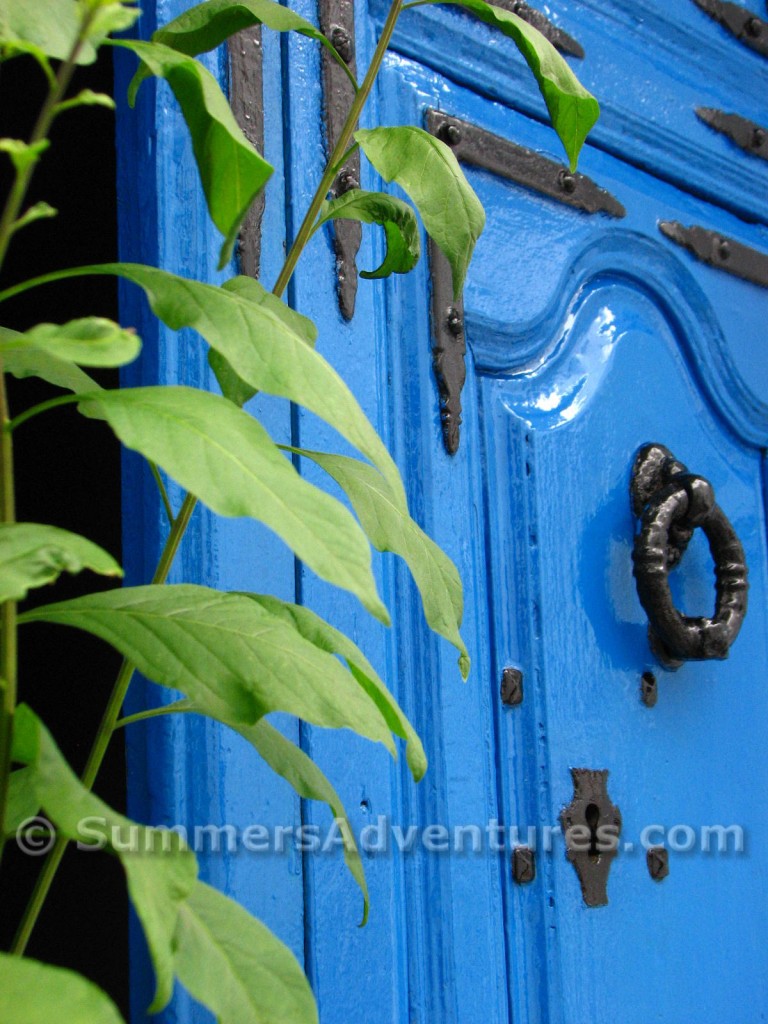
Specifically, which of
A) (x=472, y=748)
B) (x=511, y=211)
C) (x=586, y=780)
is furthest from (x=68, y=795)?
(x=511, y=211)

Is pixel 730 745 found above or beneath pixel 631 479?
beneath

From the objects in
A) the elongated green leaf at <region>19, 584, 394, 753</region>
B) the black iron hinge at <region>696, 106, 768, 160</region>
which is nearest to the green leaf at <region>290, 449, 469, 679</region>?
the elongated green leaf at <region>19, 584, 394, 753</region>

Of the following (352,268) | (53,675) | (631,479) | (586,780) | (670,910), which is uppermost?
(352,268)

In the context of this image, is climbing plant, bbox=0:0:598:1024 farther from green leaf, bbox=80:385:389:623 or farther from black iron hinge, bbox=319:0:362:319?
black iron hinge, bbox=319:0:362:319

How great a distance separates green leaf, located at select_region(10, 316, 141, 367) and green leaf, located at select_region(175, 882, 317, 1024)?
0.21 m

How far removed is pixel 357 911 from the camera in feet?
2.96

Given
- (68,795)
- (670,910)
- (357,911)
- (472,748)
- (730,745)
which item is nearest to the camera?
(68,795)

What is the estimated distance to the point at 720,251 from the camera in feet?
4.55

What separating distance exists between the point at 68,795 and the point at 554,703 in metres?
0.79

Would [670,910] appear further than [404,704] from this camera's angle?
Yes

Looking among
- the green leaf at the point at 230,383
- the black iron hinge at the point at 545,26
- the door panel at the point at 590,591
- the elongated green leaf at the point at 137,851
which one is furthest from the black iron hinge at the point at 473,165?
the elongated green leaf at the point at 137,851

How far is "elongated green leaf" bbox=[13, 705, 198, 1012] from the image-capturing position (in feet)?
1.11

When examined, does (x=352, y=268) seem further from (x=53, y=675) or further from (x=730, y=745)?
(x=730, y=745)

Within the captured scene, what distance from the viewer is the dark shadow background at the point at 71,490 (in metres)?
0.88
